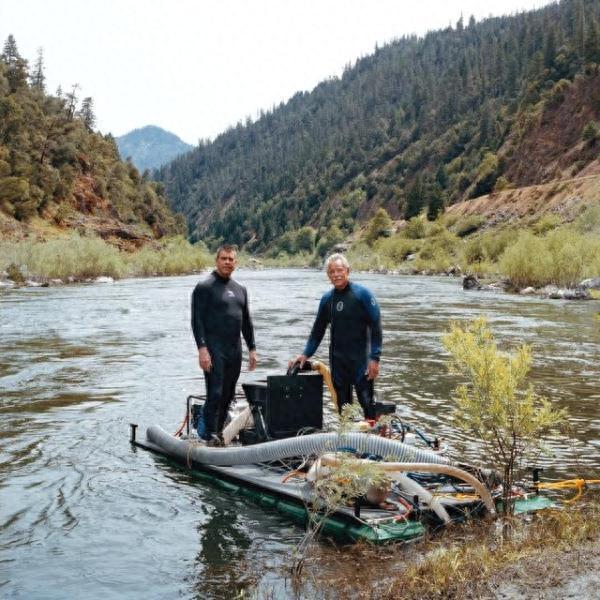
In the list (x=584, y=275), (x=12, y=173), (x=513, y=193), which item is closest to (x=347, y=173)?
(x=513, y=193)

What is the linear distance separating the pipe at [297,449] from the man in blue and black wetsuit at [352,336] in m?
1.24

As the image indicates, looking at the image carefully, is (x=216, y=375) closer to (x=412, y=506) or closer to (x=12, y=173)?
(x=412, y=506)

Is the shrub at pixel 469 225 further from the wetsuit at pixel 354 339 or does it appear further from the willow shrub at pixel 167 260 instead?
the wetsuit at pixel 354 339

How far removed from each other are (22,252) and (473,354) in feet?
181

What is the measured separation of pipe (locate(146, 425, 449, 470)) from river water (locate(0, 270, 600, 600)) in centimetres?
32

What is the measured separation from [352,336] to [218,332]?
1.63 m

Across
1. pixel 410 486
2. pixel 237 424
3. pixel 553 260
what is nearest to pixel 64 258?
pixel 553 260

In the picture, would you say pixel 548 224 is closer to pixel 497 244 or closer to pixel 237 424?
pixel 497 244

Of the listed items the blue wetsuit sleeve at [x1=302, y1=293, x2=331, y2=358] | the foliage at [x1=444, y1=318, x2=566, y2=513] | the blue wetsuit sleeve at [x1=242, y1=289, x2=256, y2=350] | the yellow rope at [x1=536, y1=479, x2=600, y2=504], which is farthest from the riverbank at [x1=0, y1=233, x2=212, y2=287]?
the foliage at [x1=444, y1=318, x2=566, y2=513]

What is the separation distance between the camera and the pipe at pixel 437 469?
672 centimetres

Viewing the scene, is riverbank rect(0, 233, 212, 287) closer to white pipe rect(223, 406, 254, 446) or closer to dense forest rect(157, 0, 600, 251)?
white pipe rect(223, 406, 254, 446)

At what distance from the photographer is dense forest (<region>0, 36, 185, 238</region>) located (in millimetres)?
82500

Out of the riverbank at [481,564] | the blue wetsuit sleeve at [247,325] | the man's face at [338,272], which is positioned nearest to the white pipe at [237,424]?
the blue wetsuit sleeve at [247,325]

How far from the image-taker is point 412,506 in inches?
278
